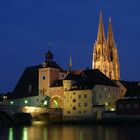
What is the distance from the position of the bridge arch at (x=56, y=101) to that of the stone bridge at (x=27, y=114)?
7.59 ft

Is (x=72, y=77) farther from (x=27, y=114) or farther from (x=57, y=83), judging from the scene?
(x=27, y=114)

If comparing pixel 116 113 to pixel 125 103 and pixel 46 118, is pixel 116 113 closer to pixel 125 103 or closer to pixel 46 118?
pixel 125 103

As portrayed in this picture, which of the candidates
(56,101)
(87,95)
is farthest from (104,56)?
(87,95)

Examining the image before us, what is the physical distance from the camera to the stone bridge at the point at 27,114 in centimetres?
7638

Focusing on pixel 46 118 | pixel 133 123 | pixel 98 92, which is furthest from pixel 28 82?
pixel 133 123

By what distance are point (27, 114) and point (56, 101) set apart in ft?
32.6

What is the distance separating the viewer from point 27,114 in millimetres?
79938

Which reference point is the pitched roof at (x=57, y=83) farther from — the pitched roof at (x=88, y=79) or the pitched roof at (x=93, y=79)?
the pitched roof at (x=93, y=79)

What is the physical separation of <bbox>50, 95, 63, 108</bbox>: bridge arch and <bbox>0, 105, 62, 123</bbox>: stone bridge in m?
2.31

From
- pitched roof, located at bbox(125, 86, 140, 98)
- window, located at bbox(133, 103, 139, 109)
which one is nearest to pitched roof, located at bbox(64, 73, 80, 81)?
pitched roof, located at bbox(125, 86, 140, 98)

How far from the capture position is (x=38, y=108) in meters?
81.3

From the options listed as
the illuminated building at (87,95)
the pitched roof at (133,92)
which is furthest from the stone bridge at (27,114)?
the pitched roof at (133,92)

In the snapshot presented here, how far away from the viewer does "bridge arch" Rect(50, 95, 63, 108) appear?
8725 cm

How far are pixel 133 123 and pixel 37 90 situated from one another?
31.7 m
